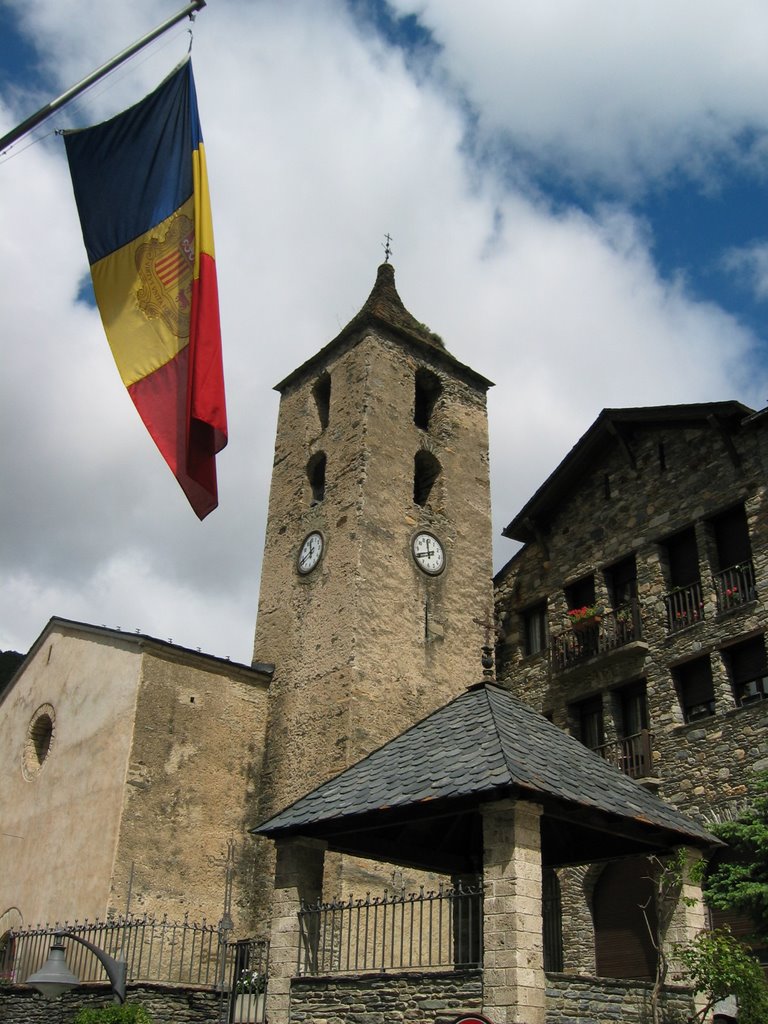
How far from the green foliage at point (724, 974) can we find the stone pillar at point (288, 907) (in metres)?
3.69

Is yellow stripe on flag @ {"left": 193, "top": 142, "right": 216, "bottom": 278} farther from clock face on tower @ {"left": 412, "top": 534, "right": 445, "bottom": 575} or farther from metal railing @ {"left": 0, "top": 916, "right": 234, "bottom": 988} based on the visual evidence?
clock face on tower @ {"left": 412, "top": 534, "right": 445, "bottom": 575}

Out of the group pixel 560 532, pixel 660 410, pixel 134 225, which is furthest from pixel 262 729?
pixel 134 225

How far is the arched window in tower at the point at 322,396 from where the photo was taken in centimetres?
2430

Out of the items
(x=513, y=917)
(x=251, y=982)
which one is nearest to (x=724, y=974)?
(x=513, y=917)

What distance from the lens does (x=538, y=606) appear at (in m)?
21.7

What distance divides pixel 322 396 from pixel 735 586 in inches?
446

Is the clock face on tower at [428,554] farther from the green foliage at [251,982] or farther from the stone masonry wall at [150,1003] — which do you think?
the stone masonry wall at [150,1003]

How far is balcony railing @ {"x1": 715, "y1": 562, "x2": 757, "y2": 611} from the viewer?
16.7 m

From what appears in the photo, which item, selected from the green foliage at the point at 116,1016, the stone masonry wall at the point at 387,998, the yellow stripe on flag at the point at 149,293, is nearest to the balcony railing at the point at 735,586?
the stone masonry wall at the point at 387,998

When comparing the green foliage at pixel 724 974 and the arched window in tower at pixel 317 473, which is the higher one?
the arched window in tower at pixel 317 473

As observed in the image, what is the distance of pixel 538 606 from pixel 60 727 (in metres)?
9.98

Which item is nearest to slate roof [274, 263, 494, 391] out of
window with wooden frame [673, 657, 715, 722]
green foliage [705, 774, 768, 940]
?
window with wooden frame [673, 657, 715, 722]

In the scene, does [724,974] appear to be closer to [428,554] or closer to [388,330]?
[428,554]

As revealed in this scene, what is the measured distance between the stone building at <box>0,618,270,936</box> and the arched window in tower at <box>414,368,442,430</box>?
740 centimetres
